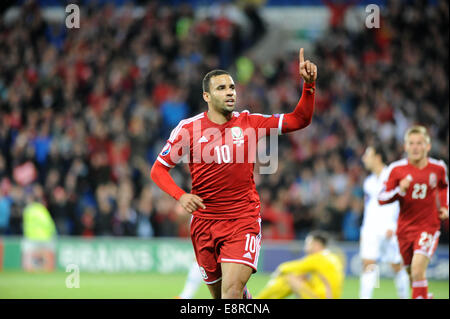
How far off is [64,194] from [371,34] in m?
9.75

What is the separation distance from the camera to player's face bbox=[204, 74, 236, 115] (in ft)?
21.4

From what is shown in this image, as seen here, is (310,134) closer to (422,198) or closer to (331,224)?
(331,224)

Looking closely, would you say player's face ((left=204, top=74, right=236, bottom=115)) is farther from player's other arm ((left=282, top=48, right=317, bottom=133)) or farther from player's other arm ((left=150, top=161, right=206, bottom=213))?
player's other arm ((left=150, top=161, right=206, bottom=213))

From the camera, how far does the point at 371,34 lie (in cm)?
2028

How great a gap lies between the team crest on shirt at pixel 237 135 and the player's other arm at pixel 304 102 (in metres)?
0.40

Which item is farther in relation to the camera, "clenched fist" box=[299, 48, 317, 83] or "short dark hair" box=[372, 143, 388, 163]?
"short dark hair" box=[372, 143, 388, 163]

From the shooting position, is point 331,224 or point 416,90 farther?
point 416,90

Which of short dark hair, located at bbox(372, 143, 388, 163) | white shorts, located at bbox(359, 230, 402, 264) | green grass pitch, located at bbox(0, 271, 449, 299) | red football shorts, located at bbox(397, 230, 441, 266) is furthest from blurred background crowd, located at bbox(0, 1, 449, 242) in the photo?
red football shorts, located at bbox(397, 230, 441, 266)

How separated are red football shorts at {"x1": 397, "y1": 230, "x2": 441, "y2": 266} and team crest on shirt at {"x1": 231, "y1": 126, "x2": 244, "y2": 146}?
9.83 ft

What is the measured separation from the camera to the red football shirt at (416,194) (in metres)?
8.41

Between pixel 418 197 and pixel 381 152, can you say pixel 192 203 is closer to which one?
pixel 418 197

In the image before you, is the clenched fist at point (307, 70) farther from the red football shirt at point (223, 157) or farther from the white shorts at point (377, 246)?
the white shorts at point (377, 246)
